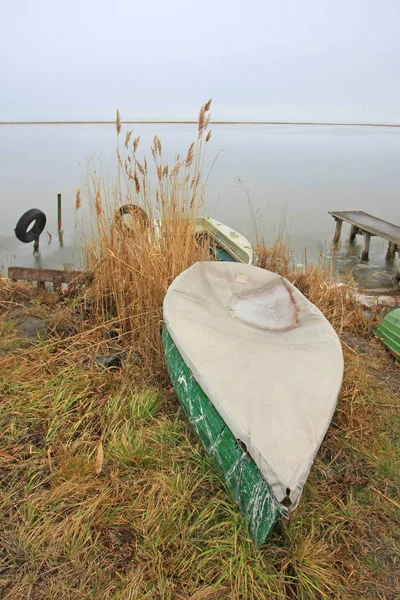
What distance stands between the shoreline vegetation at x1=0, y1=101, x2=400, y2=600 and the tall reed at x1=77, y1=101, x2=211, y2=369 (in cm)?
1

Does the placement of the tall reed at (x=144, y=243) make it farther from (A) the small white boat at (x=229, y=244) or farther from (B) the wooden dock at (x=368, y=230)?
(B) the wooden dock at (x=368, y=230)

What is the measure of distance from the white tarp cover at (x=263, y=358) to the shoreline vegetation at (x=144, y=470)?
394 mm

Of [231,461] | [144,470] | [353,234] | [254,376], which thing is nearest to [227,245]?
[254,376]

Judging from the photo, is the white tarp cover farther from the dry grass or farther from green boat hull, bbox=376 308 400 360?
green boat hull, bbox=376 308 400 360

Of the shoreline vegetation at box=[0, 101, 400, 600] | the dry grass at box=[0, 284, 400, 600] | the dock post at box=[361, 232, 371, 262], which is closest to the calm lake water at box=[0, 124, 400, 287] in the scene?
the dock post at box=[361, 232, 371, 262]

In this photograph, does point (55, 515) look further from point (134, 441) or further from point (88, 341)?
point (88, 341)

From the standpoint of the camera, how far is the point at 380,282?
6891mm

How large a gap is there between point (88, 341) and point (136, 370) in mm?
424

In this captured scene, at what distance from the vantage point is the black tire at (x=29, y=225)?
276 inches

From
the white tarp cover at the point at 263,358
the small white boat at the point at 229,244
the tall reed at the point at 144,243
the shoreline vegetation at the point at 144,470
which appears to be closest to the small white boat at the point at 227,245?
the small white boat at the point at 229,244

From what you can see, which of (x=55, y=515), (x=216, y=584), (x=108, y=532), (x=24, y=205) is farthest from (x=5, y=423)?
(x=24, y=205)

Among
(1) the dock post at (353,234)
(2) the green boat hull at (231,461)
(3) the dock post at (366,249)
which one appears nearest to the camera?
(2) the green boat hull at (231,461)

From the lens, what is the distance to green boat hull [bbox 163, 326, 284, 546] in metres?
1.54

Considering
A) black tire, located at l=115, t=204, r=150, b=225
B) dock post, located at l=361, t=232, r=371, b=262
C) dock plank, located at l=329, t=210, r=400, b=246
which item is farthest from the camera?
dock post, located at l=361, t=232, r=371, b=262
